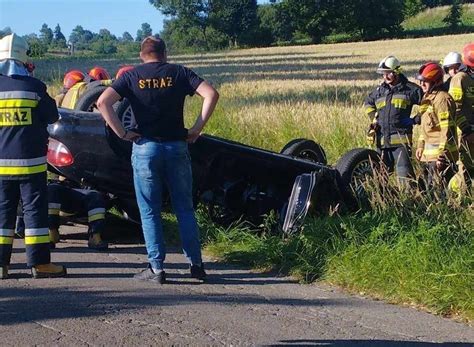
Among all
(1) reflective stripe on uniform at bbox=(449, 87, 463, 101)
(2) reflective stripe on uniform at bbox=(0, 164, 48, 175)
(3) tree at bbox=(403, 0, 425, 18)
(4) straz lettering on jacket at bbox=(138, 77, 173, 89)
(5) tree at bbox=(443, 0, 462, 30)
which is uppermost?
(3) tree at bbox=(403, 0, 425, 18)

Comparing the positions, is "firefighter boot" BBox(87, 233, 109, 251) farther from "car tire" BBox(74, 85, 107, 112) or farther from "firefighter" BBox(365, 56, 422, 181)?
"firefighter" BBox(365, 56, 422, 181)

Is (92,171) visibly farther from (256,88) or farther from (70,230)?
(256,88)

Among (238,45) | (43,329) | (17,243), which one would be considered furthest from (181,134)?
(238,45)

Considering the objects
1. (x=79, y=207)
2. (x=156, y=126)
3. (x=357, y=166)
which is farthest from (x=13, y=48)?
(x=357, y=166)

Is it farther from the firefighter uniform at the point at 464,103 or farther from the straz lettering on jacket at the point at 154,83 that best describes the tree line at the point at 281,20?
the straz lettering on jacket at the point at 154,83

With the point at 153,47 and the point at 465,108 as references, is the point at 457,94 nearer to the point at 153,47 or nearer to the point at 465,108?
the point at 465,108

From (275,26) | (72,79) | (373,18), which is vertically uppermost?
(373,18)

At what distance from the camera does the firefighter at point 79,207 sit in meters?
7.18

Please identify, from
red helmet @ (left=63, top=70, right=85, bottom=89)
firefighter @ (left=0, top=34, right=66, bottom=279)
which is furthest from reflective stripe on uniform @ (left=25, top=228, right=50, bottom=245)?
red helmet @ (left=63, top=70, right=85, bottom=89)

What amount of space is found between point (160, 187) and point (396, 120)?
4012 millimetres

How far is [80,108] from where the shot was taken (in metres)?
8.39

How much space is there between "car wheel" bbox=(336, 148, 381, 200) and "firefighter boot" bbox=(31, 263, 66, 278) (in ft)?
9.89

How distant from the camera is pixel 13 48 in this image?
6.06 meters

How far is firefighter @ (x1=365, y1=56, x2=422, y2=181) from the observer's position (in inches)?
359
